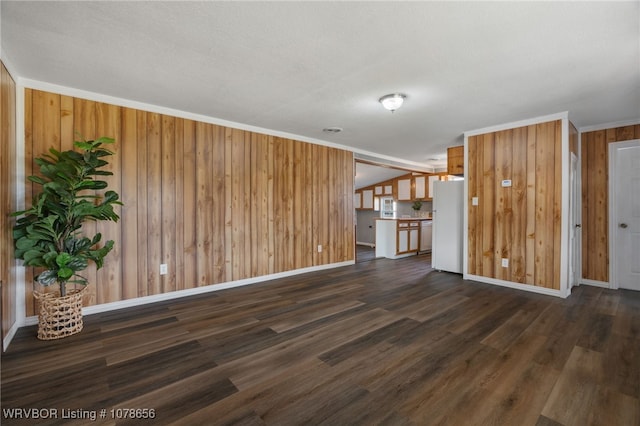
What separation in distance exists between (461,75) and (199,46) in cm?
230

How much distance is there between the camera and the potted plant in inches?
96.3

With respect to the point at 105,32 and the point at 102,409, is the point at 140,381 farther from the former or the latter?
the point at 105,32

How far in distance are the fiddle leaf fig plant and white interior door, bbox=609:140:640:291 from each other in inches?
248

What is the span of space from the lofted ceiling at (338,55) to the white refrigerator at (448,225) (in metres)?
1.55

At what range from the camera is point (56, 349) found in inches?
91.0

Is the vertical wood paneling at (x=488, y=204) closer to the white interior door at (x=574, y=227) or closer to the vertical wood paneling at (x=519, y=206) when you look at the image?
the vertical wood paneling at (x=519, y=206)

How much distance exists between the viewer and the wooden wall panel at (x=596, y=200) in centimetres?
417

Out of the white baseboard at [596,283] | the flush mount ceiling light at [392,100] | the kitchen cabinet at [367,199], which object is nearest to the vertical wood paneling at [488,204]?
the white baseboard at [596,283]

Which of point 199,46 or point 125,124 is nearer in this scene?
point 199,46

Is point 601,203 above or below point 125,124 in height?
below

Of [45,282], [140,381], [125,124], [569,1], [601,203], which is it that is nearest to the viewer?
[569,1]

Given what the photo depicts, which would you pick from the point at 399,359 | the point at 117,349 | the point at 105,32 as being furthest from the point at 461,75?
the point at 117,349

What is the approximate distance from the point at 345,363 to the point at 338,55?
94.5 inches

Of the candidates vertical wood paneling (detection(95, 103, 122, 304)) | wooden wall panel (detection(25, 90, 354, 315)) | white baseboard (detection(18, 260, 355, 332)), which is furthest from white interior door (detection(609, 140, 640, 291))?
vertical wood paneling (detection(95, 103, 122, 304))
